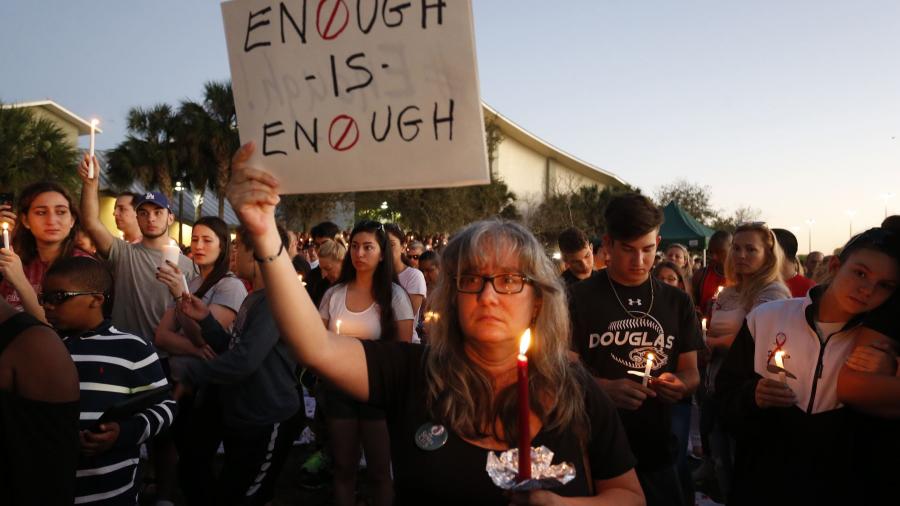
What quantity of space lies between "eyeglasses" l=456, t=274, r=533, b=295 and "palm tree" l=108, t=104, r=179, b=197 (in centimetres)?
3278

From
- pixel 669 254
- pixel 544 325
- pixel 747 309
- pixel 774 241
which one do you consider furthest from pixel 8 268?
pixel 669 254

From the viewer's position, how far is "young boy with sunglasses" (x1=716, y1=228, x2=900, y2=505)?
2.40m

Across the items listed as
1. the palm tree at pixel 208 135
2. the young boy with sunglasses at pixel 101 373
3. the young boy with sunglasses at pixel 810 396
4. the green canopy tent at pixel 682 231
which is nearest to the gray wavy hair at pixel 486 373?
the young boy with sunglasses at pixel 810 396

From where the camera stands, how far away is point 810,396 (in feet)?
8.28

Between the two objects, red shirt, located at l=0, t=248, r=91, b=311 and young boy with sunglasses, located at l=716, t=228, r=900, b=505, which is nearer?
young boy with sunglasses, located at l=716, t=228, r=900, b=505

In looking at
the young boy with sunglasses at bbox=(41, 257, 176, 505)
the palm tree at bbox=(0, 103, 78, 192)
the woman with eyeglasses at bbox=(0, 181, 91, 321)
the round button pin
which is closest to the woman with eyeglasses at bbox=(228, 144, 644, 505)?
the round button pin

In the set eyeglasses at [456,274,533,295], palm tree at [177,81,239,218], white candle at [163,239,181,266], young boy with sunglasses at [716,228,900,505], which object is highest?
palm tree at [177,81,239,218]

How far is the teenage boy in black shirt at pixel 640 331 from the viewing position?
125 inches

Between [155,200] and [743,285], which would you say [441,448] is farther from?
[155,200]

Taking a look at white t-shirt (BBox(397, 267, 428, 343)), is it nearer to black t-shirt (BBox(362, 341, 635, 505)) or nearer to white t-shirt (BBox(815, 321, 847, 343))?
white t-shirt (BBox(815, 321, 847, 343))

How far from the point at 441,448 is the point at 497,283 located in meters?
0.51

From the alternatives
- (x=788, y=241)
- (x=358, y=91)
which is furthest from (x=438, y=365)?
(x=788, y=241)

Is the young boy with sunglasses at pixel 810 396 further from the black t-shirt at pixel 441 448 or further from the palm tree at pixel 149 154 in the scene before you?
the palm tree at pixel 149 154

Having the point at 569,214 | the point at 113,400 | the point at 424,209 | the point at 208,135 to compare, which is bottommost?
the point at 113,400
